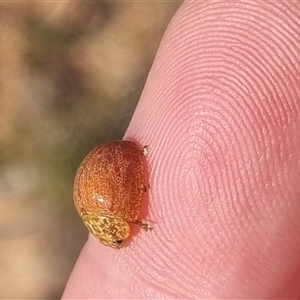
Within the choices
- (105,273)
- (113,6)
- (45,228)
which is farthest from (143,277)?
(113,6)

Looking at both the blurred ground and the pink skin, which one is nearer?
the pink skin

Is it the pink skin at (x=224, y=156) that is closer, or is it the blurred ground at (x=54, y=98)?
the pink skin at (x=224, y=156)

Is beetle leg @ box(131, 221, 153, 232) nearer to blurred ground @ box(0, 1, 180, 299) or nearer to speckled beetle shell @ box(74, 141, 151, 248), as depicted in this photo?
speckled beetle shell @ box(74, 141, 151, 248)

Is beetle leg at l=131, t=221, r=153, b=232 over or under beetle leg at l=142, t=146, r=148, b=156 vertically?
under

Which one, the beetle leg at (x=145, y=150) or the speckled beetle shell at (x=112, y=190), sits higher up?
the beetle leg at (x=145, y=150)

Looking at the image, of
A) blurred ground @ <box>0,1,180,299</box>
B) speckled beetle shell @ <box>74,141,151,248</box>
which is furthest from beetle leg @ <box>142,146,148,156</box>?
blurred ground @ <box>0,1,180,299</box>

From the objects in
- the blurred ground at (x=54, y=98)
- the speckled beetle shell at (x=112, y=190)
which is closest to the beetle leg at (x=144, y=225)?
the speckled beetle shell at (x=112, y=190)

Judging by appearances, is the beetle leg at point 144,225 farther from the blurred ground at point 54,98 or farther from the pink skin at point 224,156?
the blurred ground at point 54,98
